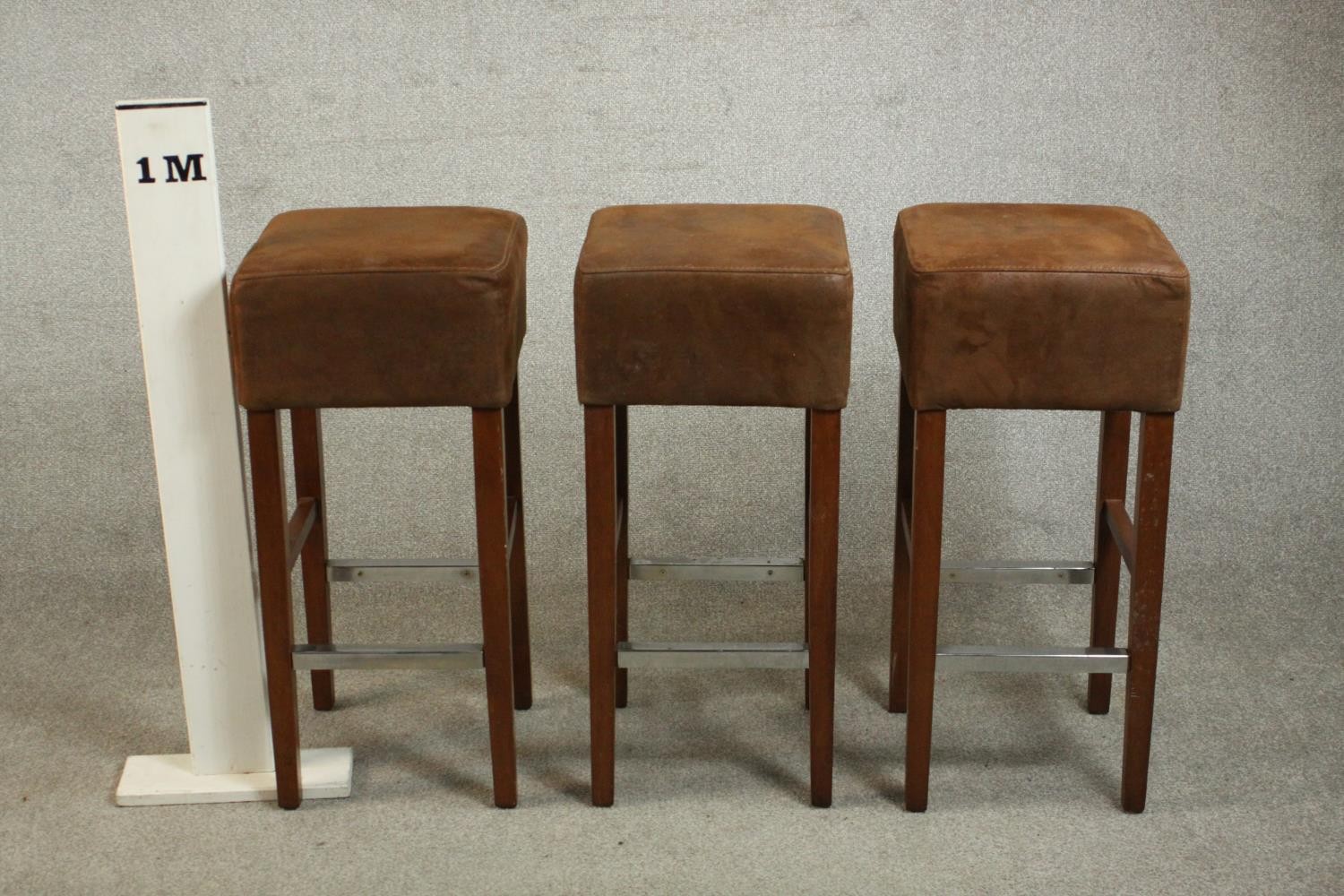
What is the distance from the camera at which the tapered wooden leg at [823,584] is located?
2291 mm

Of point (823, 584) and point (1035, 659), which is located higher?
point (823, 584)

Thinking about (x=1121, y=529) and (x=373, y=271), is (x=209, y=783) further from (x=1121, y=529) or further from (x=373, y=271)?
(x=1121, y=529)

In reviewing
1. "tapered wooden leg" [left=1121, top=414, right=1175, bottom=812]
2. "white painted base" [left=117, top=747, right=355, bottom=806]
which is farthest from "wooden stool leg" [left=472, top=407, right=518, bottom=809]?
"tapered wooden leg" [left=1121, top=414, right=1175, bottom=812]

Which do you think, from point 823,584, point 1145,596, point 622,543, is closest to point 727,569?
point 622,543

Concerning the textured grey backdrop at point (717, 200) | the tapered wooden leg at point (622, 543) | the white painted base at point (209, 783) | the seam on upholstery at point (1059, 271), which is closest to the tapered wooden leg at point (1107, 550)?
the textured grey backdrop at point (717, 200)

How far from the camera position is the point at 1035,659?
2.39 meters

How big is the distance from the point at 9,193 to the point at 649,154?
1277 millimetres

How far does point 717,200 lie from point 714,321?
1109 mm

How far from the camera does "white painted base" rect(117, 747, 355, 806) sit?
2477 millimetres

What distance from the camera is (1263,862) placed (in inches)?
90.5

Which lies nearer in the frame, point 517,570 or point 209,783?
point 209,783

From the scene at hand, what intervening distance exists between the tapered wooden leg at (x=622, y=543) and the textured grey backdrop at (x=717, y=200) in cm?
18

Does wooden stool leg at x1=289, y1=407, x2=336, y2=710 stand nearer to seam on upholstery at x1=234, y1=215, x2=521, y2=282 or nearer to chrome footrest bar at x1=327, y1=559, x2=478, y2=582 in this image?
chrome footrest bar at x1=327, y1=559, x2=478, y2=582

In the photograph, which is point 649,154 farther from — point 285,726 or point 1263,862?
point 1263,862
